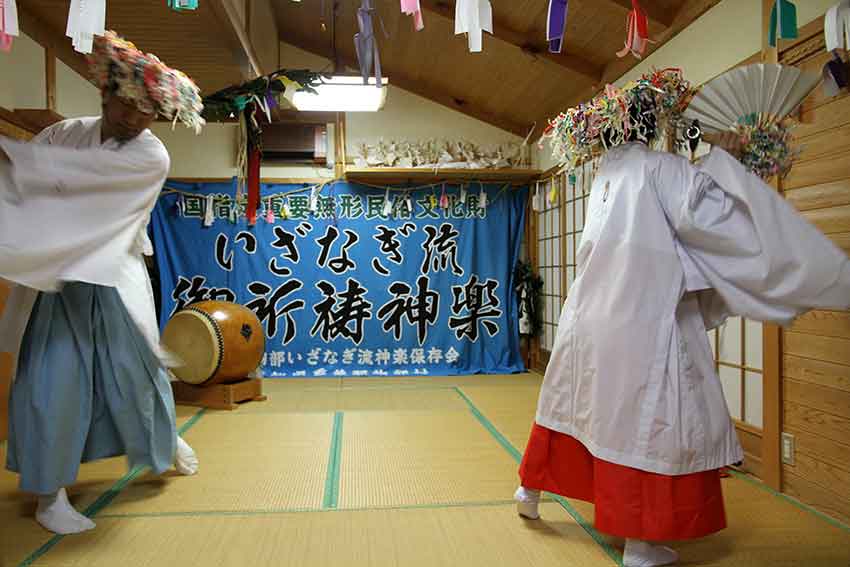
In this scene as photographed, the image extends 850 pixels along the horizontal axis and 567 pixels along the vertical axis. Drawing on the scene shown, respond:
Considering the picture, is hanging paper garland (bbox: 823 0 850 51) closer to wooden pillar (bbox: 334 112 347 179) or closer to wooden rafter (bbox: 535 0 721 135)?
wooden rafter (bbox: 535 0 721 135)

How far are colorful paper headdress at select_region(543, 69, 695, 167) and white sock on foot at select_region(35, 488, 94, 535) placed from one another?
2123 mm

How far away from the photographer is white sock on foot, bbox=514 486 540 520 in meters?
2.09

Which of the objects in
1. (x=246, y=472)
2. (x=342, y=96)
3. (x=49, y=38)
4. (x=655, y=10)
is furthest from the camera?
(x=342, y=96)

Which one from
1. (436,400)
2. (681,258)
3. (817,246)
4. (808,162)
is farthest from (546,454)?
(436,400)

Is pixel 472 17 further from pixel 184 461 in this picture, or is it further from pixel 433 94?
pixel 433 94

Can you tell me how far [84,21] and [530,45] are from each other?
125 inches

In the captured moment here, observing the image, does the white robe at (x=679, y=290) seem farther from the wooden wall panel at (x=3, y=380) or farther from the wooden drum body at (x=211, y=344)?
the wooden wall panel at (x=3, y=380)

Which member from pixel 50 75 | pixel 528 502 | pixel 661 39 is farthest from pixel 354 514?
pixel 50 75

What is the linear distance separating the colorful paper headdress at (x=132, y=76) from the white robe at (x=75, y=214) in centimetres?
15

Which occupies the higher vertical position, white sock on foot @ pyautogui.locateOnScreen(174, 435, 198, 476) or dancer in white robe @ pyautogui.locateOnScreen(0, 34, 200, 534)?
dancer in white robe @ pyautogui.locateOnScreen(0, 34, 200, 534)

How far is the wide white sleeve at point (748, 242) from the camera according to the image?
164 cm

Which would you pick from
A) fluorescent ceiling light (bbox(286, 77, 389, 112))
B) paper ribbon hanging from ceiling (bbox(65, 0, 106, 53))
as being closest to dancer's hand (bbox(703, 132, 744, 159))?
paper ribbon hanging from ceiling (bbox(65, 0, 106, 53))

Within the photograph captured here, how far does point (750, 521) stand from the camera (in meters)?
2.12

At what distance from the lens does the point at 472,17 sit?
2.06 m
